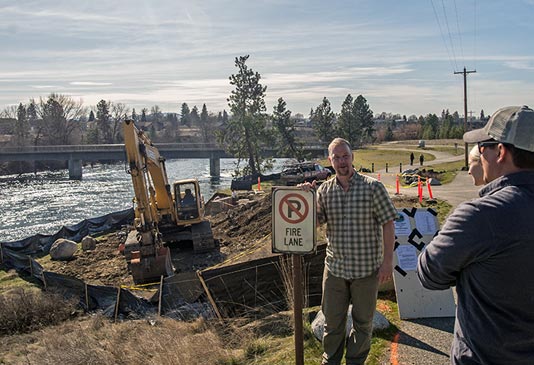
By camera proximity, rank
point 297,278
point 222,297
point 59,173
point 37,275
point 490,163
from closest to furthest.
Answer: point 490,163 → point 297,278 → point 222,297 → point 37,275 → point 59,173

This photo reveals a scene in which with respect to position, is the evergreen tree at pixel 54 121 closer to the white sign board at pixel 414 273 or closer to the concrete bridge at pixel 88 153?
the concrete bridge at pixel 88 153

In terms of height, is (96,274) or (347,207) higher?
(347,207)

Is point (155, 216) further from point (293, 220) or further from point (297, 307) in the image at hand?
point (293, 220)

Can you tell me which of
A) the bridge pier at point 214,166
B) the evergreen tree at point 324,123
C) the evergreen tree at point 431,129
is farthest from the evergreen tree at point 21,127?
the evergreen tree at point 431,129

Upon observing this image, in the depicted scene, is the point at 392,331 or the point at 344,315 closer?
the point at 344,315

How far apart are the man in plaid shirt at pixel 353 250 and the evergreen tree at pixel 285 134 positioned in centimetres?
4667

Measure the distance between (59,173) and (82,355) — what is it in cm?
6813

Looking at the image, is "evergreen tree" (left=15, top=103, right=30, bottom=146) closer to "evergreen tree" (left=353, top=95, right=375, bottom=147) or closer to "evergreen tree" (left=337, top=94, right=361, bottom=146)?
"evergreen tree" (left=337, top=94, right=361, bottom=146)

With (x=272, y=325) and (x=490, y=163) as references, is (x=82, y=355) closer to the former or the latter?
(x=272, y=325)

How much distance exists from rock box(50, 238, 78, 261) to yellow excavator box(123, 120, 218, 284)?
4.38 metres

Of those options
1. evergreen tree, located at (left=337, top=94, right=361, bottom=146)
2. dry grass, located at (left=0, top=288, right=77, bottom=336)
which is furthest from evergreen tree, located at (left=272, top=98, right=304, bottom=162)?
dry grass, located at (left=0, top=288, right=77, bottom=336)

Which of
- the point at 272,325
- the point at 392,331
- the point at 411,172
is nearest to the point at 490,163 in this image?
the point at 392,331

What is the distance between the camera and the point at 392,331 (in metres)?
5.88

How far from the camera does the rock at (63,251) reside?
63.6ft
